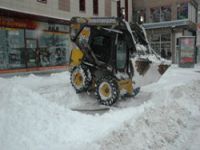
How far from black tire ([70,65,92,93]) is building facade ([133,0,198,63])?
65.0 ft

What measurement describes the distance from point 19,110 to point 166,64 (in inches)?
209

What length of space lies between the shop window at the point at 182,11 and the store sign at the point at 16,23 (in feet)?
54.1

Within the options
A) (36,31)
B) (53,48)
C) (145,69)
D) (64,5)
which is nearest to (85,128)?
(145,69)

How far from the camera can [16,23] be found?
57.6ft

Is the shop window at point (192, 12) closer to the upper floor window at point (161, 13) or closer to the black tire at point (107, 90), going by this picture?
the upper floor window at point (161, 13)

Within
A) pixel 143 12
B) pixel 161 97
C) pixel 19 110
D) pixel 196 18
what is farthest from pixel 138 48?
pixel 196 18

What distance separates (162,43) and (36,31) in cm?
1574

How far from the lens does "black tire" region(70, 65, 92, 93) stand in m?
10.2

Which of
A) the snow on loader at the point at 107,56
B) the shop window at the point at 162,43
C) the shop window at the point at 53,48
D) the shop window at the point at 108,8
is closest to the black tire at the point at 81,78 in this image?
the snow on loader at the point at 107,56

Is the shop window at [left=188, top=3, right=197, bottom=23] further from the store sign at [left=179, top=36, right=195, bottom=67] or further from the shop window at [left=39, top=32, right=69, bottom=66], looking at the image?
the shop window at [left=39, top=32, right=69, bottom=66]

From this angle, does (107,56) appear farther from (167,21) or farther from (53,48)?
(167,21)

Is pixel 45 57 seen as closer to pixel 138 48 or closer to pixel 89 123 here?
pixel 138 48

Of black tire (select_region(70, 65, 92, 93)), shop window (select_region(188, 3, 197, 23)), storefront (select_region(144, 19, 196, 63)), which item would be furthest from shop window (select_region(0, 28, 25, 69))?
shop window (select_region(188, 3, 197, 23))

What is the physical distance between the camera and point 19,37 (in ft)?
58.8
